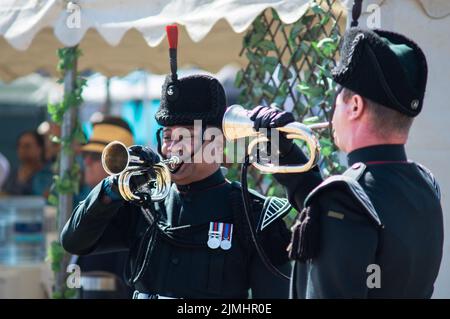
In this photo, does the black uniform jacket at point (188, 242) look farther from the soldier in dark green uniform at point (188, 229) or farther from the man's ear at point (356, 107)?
the man's ear at point (356, 107)

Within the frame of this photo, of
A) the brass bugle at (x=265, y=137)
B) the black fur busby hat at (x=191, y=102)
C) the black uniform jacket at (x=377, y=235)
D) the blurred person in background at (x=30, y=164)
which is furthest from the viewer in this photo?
the blurred person in background at (x=30, y=164)

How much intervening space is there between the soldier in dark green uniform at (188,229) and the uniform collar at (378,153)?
0.73 m

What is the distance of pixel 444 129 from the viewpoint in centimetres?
365

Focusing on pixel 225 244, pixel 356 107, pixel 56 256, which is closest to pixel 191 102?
pixel 225 244

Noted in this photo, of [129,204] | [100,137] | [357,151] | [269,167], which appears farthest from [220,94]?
[100,137]

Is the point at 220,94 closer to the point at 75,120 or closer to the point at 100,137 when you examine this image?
the point at 75,120

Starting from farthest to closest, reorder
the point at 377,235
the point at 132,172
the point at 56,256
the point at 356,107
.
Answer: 1. the point at 56,256
2. the point at 132,172
3. the point at 356,107
4. the point at 377,235

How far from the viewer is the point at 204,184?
10.7 ft

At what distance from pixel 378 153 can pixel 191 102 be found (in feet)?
3.57

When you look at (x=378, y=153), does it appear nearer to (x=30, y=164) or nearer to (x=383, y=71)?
(x=383, y=71)

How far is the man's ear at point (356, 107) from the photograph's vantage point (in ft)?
7.43

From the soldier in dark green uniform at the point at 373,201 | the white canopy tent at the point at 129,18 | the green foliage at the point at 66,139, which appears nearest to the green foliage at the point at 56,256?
the green foliage at the point at 66,139
